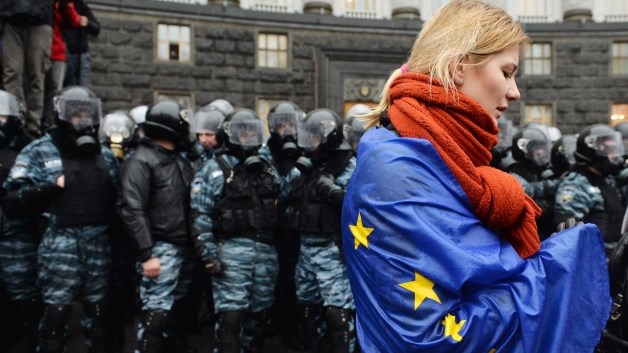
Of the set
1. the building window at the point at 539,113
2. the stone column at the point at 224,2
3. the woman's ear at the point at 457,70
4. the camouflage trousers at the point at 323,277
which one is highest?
the stone column at the point at 224,2

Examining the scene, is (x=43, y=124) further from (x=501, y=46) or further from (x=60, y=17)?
(x=501, y=46)

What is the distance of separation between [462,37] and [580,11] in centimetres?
1813

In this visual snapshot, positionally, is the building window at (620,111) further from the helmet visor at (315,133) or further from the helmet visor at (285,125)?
the helmet visor at (315,133)

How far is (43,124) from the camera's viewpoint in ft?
24.0

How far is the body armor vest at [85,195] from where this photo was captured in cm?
498

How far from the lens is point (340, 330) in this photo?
5.10m

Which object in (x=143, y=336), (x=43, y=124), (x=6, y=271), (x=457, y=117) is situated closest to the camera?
(x=457, y=117)

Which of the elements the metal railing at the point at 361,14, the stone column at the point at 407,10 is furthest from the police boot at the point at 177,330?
the stone column at the point at 407,10

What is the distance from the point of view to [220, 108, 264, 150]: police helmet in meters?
5.53

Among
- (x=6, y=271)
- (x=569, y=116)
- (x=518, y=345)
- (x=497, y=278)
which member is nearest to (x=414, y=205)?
(x=497, y=278)

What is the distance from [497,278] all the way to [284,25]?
15003 millimetres

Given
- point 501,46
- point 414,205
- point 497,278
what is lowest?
point 497,278

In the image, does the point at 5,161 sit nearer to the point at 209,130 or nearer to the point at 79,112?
the point at 79,112

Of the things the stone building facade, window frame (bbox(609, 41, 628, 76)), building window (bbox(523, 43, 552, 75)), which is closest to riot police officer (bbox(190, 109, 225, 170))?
the stone building facade
